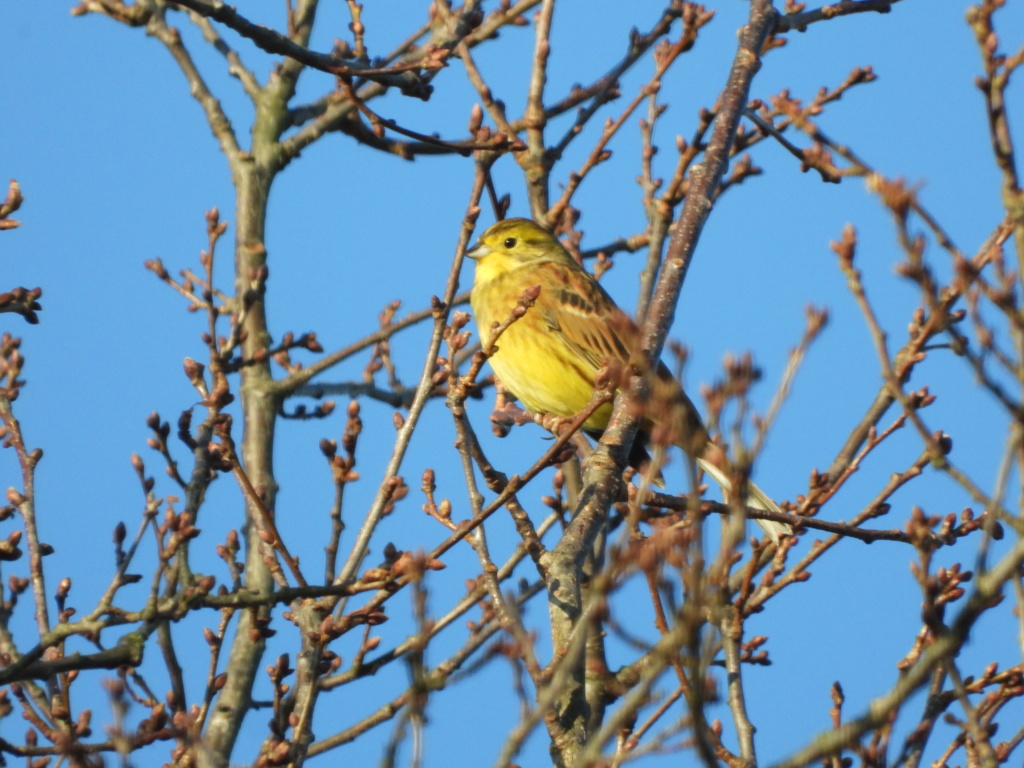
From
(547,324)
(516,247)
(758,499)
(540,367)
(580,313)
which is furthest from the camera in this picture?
(516,247)

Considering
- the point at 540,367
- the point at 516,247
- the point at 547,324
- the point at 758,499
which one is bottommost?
the point at 758,499

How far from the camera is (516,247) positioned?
6.87 metres

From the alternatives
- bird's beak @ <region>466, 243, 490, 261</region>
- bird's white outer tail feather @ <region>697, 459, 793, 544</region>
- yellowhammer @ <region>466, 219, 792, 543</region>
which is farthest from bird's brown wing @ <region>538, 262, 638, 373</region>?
bird's white outer tail feather @ <region>697, 459, 793, 544</region>

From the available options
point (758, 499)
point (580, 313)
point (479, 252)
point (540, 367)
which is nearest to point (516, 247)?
point (479, 252)

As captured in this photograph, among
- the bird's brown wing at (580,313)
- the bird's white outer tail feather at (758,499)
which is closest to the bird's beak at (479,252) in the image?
the bird's brown wing at (580,313)

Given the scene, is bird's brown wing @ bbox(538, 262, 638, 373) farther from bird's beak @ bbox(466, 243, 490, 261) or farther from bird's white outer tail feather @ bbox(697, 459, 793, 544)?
bird's white outer tail feather @ bbox(697, 459, 793, 544)

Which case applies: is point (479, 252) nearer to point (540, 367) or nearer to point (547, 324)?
point (547, 324)

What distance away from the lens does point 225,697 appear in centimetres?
550

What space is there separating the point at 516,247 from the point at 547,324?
1.91ft

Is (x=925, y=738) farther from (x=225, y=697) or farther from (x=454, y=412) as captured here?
(x=225, y=697)

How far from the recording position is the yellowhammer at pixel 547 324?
243 inches

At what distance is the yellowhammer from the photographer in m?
6.17

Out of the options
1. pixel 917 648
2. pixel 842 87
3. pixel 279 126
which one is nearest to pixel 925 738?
pixel 917 648

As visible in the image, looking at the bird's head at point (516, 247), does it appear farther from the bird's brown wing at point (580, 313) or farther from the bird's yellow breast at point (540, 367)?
the bird's yellow breast at point (540, 367)
